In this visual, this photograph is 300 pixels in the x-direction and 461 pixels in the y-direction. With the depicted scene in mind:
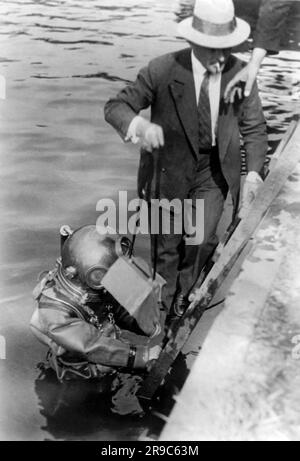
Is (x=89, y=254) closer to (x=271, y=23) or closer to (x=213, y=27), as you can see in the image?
(x=213, y=27)

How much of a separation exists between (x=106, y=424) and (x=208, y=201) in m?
2.01

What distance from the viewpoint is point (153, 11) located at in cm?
1948

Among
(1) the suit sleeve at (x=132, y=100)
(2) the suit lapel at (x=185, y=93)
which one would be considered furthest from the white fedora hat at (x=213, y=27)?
(1) the suit sleeve at (x=132, y=100)

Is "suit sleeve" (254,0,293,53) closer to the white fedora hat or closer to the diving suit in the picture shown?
the white fedora hat

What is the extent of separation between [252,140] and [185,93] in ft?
2.70

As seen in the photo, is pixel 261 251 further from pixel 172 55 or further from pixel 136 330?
pixel 172 55

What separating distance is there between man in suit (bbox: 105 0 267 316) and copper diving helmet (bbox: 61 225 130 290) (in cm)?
72

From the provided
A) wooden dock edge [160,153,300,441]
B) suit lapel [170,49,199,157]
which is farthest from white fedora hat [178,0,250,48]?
wooden dock edge [160,153,300,441]

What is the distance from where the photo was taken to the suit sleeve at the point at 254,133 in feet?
16.0

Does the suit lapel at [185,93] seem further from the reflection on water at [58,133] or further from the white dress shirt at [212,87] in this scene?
the reflection on water at [58,133]

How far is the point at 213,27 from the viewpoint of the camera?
4.19 metres

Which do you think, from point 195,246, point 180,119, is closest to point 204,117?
point 180,119

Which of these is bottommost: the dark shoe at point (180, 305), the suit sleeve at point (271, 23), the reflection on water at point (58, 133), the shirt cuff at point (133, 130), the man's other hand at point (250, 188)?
the reflection on water at point (58, 133)
